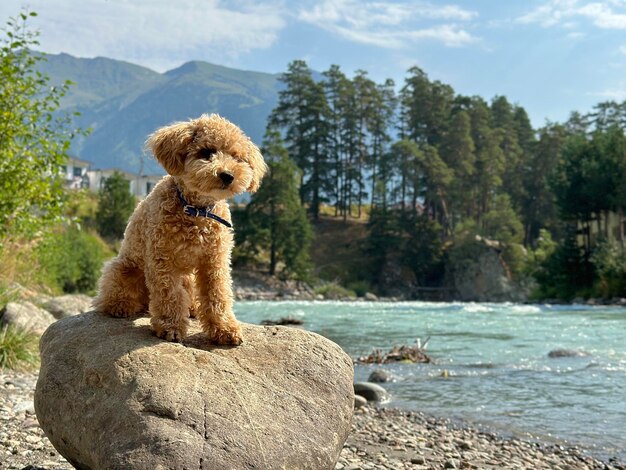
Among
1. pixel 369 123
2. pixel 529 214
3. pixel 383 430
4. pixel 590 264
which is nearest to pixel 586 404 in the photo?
pixel 383 430

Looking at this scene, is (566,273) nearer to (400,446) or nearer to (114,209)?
(114,209)

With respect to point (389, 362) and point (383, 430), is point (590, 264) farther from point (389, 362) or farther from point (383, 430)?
point (383, 430)

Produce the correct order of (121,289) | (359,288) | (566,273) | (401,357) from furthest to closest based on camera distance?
(359,288) → (566,273) → (401,357) → (121,289)

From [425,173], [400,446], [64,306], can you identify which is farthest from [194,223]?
[425,173]

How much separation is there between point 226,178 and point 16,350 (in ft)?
21.9

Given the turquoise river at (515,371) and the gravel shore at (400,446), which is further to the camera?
the turquoise river at (515,371)

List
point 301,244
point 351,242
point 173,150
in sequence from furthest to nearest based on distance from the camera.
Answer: point 351,242 < point 301,244 < point 173,150

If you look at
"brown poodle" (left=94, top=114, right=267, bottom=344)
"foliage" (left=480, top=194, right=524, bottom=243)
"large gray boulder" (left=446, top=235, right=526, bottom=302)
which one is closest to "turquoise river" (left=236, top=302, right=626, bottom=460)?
"brown poodle" (left=94, top=114, right=267, bottom=344)

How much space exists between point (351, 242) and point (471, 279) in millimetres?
14368

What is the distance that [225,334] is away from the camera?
522 centimetres

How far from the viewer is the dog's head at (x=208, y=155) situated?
15.2 feet

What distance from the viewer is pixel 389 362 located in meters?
16.0

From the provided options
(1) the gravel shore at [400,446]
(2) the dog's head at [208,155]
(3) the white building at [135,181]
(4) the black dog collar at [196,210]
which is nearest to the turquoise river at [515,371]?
(1) the gravel shore at [400,446]

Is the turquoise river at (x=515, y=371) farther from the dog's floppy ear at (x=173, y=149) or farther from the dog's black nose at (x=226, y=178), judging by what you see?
the dog's floppy ear at (x=173, y=149)
